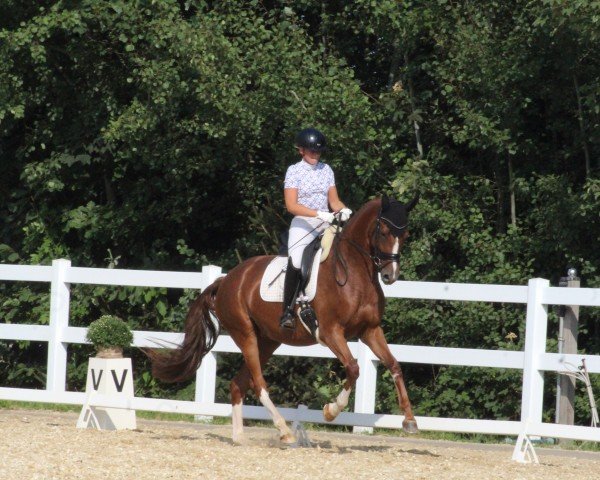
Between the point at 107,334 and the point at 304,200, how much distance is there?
8.93ft

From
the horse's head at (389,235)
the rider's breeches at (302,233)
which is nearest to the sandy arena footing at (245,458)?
the horse's head at (389,235)

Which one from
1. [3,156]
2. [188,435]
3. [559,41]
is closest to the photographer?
[188,435]

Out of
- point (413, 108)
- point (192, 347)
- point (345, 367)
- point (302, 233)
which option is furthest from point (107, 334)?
point (413, 108)

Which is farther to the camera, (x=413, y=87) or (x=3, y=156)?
(x=3, y=156)

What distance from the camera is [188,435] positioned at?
1106 cm

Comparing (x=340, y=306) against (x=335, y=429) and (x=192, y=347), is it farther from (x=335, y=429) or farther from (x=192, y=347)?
(x=335, y=429)

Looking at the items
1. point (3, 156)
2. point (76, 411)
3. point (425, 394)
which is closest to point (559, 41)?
point (425, 394)

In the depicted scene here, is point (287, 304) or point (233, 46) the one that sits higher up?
point (233, 46)

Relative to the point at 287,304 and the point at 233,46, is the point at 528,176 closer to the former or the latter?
the point at 233,46

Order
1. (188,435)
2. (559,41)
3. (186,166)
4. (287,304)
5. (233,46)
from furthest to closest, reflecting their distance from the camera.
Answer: (186,166), (233,46), (559,41), (188,435), (287,304)

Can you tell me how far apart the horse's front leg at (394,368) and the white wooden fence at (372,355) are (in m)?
0.95

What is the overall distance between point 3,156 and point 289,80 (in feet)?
19.4

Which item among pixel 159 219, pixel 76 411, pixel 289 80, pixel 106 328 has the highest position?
pixel 289 80

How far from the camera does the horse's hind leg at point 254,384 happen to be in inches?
404
